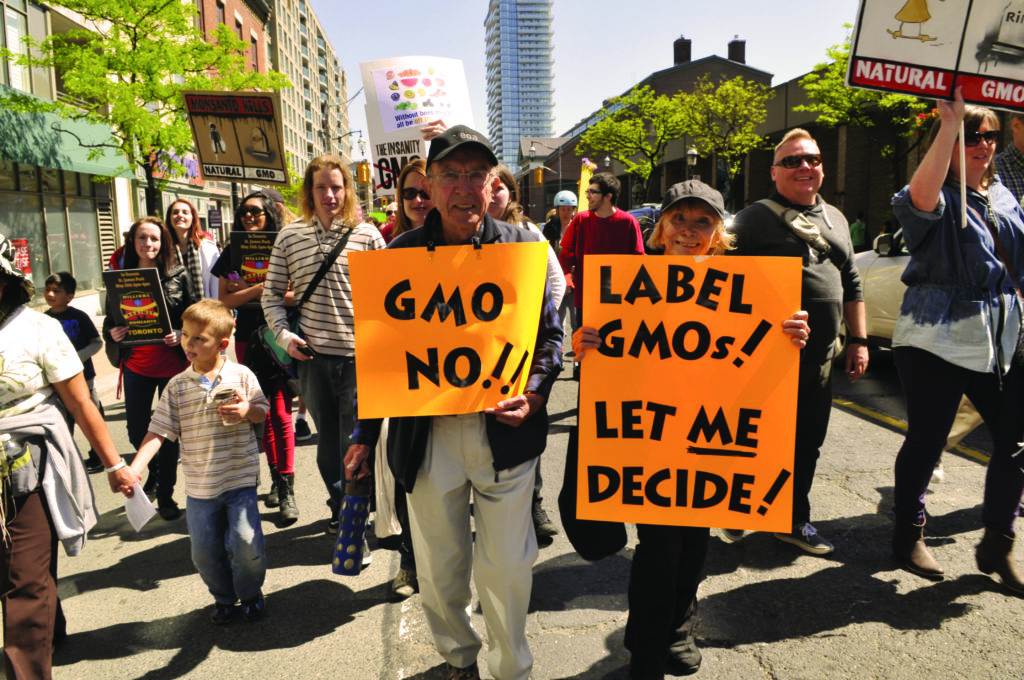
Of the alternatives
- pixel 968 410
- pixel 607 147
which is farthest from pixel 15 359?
pixel 607 147

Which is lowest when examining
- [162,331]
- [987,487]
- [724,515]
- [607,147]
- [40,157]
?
[987,487]

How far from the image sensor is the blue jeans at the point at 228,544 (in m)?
3.14

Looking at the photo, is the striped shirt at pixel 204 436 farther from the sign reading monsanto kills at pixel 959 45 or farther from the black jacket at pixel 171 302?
the sign reading monsanto kills at pixel 959 45

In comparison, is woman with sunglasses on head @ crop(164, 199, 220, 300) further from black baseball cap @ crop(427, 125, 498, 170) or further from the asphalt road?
black baseball cap @ crop(427, 125, 498, 170)

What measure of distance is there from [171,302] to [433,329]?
10.7 ft

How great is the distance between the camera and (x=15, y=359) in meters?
2.38

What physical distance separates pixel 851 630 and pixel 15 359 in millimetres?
3361

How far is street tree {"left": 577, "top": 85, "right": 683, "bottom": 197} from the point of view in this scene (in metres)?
40.8

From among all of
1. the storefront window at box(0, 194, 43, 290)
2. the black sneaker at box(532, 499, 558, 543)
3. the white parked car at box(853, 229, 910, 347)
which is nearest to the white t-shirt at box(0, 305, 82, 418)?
the black sneaker at box(532, 499, 558, 543)

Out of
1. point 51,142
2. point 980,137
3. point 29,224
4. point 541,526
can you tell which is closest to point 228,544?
point 541,526

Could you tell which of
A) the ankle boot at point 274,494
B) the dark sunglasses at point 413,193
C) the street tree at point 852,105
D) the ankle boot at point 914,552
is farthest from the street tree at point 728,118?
the ankle boot at point 274,494

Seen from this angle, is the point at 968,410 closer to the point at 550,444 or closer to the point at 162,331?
the point at 550,444

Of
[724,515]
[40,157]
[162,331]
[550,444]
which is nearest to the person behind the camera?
[724,515]

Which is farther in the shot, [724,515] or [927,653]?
[927,653]
